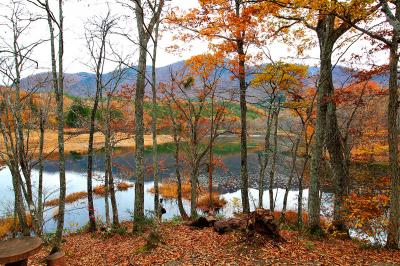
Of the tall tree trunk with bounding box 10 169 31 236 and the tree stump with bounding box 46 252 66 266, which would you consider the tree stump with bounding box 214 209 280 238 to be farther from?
the tall tree trunk with bounding box 10 169 31 236

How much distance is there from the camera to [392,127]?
26.8ft

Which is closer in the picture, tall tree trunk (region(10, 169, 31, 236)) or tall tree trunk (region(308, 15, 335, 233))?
tall tree trunk (region(308, 15, 335, 233))

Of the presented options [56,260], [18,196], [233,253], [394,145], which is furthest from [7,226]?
[394,145]

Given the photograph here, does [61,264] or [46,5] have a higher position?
[46,5]

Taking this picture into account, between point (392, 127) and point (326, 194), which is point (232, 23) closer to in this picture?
point (392, 127)

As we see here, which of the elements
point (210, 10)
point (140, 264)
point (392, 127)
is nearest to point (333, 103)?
point (392, 127)

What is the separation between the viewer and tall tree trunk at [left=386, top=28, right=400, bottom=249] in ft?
26.4

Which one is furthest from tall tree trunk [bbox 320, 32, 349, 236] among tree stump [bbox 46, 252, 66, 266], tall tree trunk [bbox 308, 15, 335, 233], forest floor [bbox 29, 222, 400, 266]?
tree stump [bbox 46, 252, 66, 266]

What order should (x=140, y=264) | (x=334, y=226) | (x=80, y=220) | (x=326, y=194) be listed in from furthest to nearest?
(x=326, y=194)
(x=80, y=220)
(x=334, y=226)
(x=140, y=264)

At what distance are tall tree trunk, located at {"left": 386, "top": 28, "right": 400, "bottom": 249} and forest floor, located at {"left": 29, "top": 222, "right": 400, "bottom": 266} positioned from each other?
62cm

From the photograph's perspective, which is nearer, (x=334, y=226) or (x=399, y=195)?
(x=399, y=195)

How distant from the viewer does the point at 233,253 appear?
834 cm

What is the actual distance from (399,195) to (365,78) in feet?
19.8

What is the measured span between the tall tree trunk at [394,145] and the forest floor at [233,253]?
0.62m
